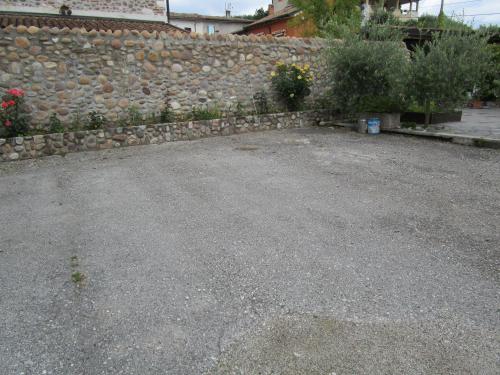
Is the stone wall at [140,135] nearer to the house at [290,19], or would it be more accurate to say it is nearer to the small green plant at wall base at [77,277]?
the small green plant at wall base at [77,277]

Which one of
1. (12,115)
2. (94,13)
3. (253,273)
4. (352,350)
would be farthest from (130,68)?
(94,13)

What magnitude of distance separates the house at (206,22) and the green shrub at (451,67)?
29.7m

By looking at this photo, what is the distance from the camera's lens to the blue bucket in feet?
30.8

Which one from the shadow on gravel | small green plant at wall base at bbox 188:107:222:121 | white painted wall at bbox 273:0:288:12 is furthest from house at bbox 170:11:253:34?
the shadow on gravel

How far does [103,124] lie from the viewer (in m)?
8.20

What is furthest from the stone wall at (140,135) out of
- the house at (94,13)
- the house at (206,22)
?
the house at (206,22)

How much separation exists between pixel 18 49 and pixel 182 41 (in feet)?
11.3

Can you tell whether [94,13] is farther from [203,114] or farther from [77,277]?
[77,277]

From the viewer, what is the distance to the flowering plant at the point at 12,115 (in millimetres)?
7023

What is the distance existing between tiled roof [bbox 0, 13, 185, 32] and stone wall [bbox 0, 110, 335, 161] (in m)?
4.68

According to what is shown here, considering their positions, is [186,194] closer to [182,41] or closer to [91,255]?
[91,255]

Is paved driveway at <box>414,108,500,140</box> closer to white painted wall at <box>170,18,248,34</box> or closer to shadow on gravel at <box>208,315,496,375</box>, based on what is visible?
shadow on gravel at <box>208,315,496,375</box>

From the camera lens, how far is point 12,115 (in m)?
7.09

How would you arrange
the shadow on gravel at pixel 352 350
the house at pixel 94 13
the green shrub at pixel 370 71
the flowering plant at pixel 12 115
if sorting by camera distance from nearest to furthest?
the shadow on gravel at pixel 352 350 < the flowering plant at pixel 12 115 < the green shrub at pixel 370 71 < the house at pixel 94 13
